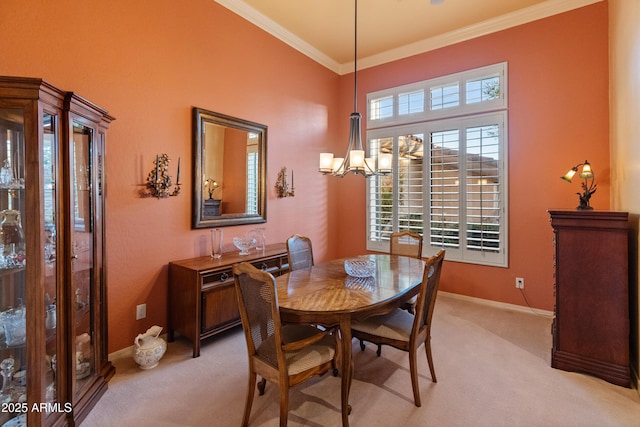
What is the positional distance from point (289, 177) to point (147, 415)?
3008 millimetres

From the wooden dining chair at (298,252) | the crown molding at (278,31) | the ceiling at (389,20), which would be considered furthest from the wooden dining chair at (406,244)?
the crown molding at (278,31)

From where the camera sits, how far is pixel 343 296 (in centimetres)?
198

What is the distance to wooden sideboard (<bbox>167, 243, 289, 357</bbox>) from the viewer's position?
2668 millimetres

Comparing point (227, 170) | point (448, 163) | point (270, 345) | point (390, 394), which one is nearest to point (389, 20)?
point (448, 163)

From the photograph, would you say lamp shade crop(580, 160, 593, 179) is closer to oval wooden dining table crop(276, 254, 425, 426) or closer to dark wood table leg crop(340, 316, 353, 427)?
oval wooden dining table crop(276, 254, 425, 426)

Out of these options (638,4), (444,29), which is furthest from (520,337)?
(444,29)

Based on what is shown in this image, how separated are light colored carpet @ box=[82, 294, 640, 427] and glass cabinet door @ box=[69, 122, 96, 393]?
309mm

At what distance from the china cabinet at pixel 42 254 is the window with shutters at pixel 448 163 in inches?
146

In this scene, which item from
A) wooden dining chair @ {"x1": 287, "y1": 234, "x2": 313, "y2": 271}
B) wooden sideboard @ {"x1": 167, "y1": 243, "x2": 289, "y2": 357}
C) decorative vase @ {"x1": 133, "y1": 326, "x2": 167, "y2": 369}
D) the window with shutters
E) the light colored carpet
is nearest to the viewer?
the light colored carpet

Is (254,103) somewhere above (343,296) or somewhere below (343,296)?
above

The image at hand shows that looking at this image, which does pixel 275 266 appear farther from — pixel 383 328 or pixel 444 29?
pixel 444 29

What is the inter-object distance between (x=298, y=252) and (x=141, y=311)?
1.48 meters

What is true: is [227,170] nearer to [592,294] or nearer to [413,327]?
[413,327]

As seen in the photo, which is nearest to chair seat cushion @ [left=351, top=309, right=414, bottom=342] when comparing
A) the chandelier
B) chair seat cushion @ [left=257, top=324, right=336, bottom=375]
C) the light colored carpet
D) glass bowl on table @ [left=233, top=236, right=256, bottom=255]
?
chair seat cushion @ [left=257, top=324, right=336, bottom=375]
